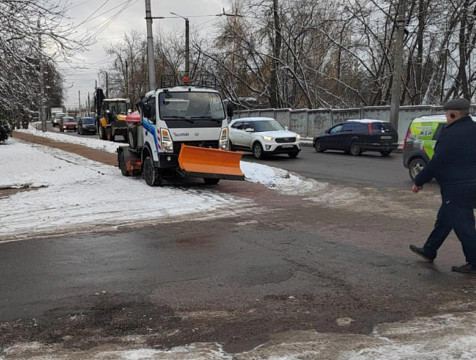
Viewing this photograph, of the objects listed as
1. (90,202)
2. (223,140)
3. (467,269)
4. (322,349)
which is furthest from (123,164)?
(322,349)

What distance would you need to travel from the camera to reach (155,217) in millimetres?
8320

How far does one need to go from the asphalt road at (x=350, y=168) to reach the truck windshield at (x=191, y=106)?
4.32m

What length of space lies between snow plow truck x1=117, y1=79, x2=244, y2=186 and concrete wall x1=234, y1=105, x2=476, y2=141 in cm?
1713

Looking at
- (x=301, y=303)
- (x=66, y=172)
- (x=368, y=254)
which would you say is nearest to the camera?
(x=301, y=303)

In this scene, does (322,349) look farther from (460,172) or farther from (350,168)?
(350,168)

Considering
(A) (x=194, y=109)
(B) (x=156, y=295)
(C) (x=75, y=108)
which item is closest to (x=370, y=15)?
(A) (x=194, y=109)

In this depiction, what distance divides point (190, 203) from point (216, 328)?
226 inches

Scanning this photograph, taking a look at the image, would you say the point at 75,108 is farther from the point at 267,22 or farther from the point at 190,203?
the point at 190,203

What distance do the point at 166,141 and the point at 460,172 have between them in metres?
6.93

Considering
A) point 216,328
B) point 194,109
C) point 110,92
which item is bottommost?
point 216,328

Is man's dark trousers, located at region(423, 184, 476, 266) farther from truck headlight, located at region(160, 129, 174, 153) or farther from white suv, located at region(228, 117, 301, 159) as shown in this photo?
white suv, located at region(228, 117, 301, 159)

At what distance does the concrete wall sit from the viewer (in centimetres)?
2573

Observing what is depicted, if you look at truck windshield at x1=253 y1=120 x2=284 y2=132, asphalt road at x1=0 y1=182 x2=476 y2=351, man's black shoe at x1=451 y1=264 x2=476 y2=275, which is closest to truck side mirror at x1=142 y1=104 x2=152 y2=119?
asphalt road at x1=0 y1=182 x2=476 y2=351

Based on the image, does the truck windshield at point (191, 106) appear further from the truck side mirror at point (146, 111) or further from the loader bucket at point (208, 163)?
the loader bucket at point (208, 163)
